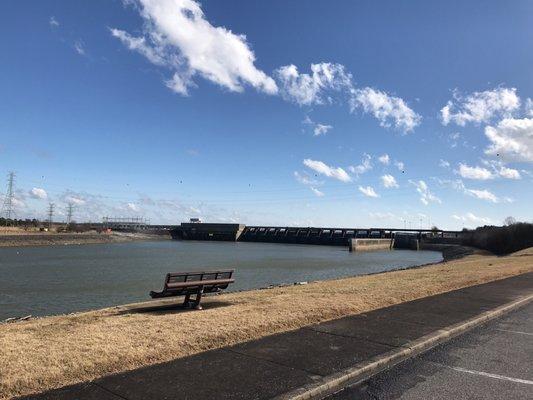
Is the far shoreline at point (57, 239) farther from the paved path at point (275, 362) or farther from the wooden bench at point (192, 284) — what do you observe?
the paved path at point (275, 362)

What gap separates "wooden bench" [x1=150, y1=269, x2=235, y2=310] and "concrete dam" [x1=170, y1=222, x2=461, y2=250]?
98.6 meters

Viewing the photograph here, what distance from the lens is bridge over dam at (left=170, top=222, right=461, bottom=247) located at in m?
145

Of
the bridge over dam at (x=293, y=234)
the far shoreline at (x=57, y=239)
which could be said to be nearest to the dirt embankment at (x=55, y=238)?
the far shoreline at (x=57, y=239)

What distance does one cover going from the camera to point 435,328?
919cm

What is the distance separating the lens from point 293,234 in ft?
531

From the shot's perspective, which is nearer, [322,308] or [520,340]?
[520,340]

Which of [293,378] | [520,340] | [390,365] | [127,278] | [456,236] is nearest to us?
[293,378]

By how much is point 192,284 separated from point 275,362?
5592 millimetres

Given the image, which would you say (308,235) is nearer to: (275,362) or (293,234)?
(293,234)

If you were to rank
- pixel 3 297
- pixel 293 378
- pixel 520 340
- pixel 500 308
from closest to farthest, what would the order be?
pixel 293 378, pixel 520 340, pixel 500 308, pixel 3 297

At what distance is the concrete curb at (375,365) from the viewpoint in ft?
18.6

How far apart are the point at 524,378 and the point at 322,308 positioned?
4.69 m

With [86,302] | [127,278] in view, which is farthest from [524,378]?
[127,278]

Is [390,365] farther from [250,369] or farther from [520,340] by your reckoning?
[520,340]
